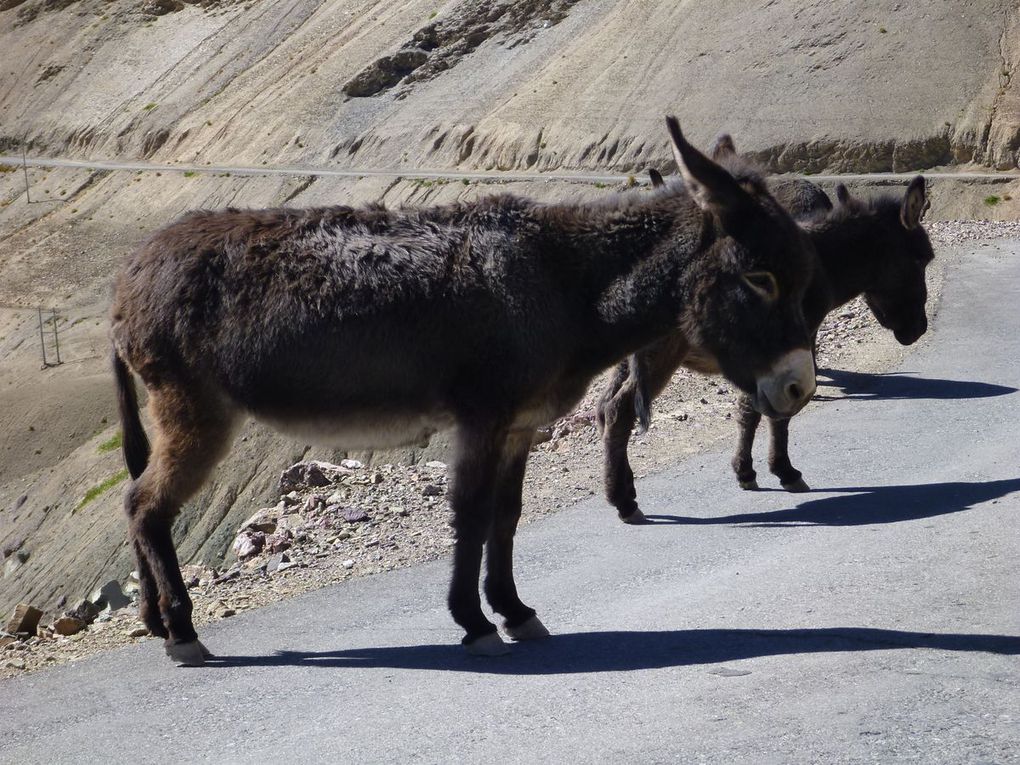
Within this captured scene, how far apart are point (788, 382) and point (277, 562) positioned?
4564 millimetres

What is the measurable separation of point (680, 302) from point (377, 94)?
5267 centimetres

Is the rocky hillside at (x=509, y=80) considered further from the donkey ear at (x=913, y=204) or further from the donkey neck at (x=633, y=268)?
the donkey neck at (x=633, y=268)

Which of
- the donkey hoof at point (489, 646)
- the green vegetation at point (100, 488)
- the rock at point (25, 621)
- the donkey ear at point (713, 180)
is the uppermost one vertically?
the donkey ear at point (713, 180)

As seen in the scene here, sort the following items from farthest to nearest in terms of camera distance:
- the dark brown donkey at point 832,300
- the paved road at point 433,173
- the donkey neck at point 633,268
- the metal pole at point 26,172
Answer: the metal pole at point 26,172 → the paved road at point 433,173 → the dark brown donkey at point 832,300 → the donkey neck at point 633,268

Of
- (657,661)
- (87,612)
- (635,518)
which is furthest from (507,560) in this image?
(87,612)

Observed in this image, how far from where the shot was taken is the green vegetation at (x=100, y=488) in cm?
2791

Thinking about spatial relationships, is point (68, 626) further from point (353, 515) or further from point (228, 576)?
point (353, 515)

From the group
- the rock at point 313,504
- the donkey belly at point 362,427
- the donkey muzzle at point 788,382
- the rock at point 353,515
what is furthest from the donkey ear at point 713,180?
the rock at point 313,504

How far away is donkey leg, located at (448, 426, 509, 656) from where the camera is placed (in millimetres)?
5895

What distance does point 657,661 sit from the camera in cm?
586

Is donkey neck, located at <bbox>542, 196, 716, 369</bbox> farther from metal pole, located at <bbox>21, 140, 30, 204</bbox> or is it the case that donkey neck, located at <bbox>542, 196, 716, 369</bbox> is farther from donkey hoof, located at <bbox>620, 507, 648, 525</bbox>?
metal pole, located at <bbox>21, 140, 30, 204</bbox>

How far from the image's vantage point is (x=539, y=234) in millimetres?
6242

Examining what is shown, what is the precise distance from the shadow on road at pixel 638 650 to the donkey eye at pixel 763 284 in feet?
5.36

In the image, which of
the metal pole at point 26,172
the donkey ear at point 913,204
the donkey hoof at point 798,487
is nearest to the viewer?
the donkey ear at point 913,204
